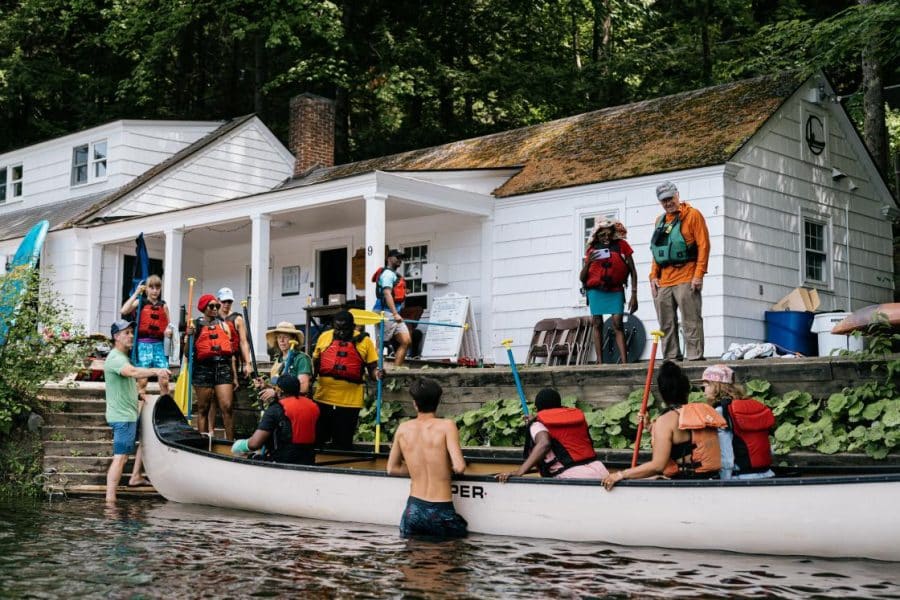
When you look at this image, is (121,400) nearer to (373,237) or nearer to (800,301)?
(373,237)

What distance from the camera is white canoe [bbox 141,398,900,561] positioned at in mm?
7582

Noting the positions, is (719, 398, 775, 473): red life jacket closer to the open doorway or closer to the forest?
the open doorway

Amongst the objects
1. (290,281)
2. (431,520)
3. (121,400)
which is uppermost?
(290,281)

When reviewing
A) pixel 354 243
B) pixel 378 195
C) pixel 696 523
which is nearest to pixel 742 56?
pixel 354 243

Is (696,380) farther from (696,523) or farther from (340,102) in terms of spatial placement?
(340,102)

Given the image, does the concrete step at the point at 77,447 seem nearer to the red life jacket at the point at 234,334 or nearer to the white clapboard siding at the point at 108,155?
the red life jacket at the point at 234,334

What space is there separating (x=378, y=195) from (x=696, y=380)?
7.12 metres

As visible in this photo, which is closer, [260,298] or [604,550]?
[604,550]

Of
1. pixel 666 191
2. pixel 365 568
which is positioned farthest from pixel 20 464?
pixel 666 191

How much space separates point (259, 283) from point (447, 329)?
3343 mm

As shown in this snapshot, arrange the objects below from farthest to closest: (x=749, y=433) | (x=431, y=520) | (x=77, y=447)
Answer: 1. (x=77, y=447)
2. (x=431, y=520)
3. (x=749, y=433)

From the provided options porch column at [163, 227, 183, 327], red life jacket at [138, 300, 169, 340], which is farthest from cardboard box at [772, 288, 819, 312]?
porch column at [163, 227, 183, 327]

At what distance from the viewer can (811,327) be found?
1565cm

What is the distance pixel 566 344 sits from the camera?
16.1m
